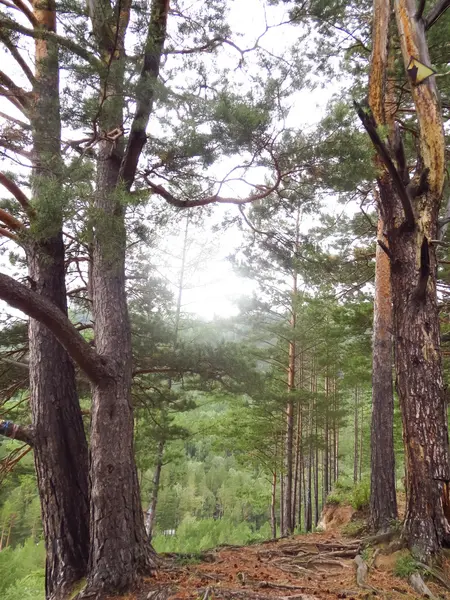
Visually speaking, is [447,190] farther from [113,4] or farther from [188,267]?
[188,267]

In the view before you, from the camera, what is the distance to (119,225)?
340 cm

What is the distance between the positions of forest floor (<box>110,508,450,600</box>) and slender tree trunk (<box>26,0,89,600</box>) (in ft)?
3.07

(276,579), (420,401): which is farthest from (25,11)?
(276,579)

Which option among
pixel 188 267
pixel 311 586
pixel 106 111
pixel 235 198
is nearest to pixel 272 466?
pixel 188 267

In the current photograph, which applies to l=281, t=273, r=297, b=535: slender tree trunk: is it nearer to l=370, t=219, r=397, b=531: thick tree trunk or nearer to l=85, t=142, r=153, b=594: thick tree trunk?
l=370, t=219, r=397, b=531: thick tree trunk

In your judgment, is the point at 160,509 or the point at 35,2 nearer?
the point at 35,2

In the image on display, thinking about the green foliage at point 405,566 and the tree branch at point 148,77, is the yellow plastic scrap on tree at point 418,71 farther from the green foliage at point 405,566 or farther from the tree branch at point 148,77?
the green foliage at point 405,566

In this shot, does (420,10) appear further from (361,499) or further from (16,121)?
(361,499)

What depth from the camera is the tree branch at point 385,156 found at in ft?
9.92

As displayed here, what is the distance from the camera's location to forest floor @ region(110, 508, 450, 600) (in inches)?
119

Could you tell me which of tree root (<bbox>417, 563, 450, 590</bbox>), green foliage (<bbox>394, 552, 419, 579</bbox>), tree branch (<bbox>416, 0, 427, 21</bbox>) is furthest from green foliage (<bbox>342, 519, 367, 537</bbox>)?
tree branch (<bbox>416, 0, 427, 21</bbox>)

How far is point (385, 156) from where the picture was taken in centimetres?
334

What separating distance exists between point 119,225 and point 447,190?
19.9 feet

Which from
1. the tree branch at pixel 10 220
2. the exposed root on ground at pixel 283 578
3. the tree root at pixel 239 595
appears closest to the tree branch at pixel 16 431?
the exposed root on ground at pixel 283 578
